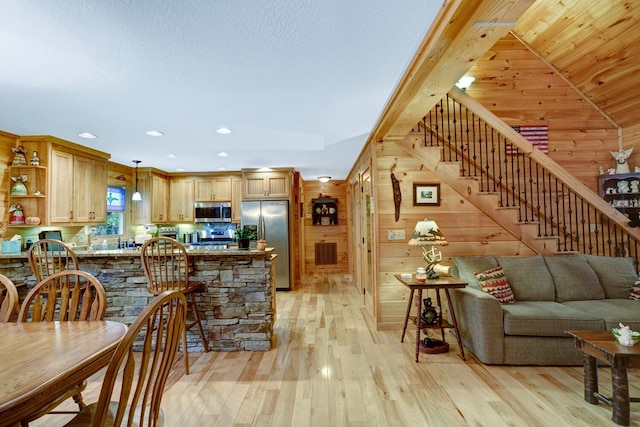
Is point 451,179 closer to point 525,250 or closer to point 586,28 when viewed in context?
A: point 525,250

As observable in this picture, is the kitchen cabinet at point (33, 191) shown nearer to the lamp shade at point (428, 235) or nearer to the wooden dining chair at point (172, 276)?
the wooden dining chair at point (172, 276)

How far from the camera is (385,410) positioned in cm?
218

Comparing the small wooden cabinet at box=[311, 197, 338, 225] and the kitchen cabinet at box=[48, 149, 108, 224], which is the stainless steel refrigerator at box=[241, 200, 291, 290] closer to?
the small wooden cabinet at box=[311, 197, 338, 225]

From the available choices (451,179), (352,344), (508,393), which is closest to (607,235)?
(451,179)

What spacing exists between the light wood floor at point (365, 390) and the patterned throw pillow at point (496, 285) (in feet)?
2.13

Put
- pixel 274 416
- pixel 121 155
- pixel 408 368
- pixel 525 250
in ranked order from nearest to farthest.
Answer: pixel 274 416, pixel 408 368, pixel 525 250, pixel 121 155

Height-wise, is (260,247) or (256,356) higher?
(260,247)

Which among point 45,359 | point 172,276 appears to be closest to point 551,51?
point 172,276

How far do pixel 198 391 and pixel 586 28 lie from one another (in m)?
6.01

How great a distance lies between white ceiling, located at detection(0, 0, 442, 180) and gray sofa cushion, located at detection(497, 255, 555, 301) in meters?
2.16

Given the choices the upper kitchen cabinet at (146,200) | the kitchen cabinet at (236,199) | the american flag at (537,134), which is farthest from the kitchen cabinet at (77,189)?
the american flag at (537,134)

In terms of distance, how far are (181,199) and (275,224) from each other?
2075 millimetres

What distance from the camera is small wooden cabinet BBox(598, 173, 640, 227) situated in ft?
14.2

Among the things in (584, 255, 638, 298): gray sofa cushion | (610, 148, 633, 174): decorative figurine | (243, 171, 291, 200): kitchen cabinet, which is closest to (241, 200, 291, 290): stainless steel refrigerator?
(243, 171, 291, 200): kitchen cabinet
